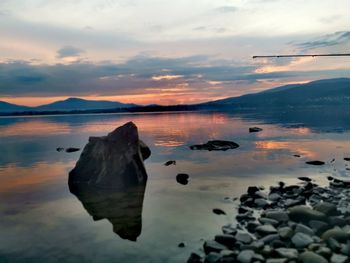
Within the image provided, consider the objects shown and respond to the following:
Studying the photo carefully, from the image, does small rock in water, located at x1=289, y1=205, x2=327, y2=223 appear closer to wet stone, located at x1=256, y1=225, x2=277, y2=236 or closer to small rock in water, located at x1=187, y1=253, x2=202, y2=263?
wet stone, located at x1=256, y1=225, x2=277, y2=236

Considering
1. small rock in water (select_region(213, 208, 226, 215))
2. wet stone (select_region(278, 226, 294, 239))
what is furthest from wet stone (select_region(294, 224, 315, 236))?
small rock in water (select_region(213, 208, 226, 215))

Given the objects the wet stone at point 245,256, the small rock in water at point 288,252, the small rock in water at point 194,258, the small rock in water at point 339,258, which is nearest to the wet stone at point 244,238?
the wet stone at point 245,256

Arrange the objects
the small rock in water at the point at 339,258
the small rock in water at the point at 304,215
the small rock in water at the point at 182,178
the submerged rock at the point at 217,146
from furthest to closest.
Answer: the submerged rock at the point at 217,146
the small rock in water at the point at 182,178
the small rock in water at the point at 304,215
the small rock in water at the point at 339,258

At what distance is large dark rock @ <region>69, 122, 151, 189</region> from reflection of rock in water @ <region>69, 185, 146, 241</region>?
2.71 feet

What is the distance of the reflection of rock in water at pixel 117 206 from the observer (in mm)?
15844

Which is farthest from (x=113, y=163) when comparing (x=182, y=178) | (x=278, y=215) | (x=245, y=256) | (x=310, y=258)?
(x=310, y=258)

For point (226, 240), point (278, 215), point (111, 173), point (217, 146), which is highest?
point (111, 173)

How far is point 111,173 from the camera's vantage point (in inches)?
957

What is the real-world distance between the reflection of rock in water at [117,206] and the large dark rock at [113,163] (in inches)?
32.5

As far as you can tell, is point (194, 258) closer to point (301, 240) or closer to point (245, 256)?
point (245, 256)

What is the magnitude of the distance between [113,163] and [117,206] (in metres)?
5.81

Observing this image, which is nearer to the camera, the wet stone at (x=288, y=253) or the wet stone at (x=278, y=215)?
the wet stone at (x=288, y=253)

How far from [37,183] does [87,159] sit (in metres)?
4.80

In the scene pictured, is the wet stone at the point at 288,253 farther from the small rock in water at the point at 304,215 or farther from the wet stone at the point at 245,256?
the small rock in water at the point at 304,215
